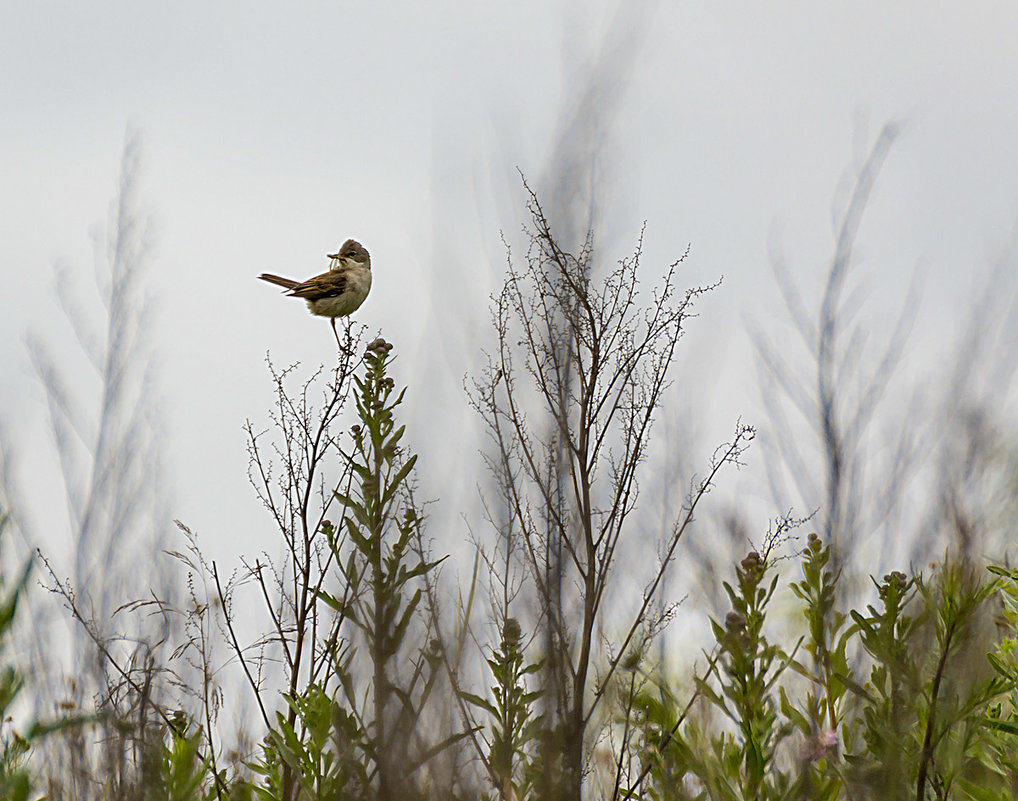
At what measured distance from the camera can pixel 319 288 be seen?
660 centimetres

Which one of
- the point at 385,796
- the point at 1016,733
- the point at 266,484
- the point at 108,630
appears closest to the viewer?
the point at 385,796

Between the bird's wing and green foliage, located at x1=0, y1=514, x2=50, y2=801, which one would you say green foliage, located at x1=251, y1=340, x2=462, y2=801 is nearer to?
green foliage, located at x1=0, y1=514, x2=50, y2=801

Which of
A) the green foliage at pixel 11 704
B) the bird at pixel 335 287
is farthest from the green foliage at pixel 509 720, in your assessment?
the bird at pixel 335 287

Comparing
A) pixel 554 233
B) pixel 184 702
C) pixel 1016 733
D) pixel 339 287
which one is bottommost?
pixel 1016 733

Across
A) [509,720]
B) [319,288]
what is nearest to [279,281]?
[319,288]

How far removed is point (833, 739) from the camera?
3.27m

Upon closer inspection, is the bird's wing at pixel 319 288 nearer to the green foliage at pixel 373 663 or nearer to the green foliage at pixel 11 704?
the green foliage at pixel 373 663

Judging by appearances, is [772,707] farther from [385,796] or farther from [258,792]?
[385,796]

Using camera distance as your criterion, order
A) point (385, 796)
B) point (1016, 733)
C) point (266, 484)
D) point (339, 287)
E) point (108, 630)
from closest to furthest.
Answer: point (385, 796) < point (1016, 733) < point (266, 484) < point (108, 630) < point (339, 287)

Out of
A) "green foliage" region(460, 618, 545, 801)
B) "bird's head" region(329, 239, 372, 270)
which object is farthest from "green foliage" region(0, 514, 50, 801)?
"bird's head" region(329, 239, 372, 270)

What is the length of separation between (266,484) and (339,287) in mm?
2350

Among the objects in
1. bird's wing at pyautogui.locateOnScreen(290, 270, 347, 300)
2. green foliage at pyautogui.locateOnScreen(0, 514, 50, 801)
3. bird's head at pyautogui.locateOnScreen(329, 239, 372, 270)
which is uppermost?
bird's head at pyautogui.locateOnScreen(329, 239, 372, 270)

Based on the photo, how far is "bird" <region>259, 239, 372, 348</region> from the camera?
6.59 meters

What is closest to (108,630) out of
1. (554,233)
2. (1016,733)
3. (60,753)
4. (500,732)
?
(60,753)
